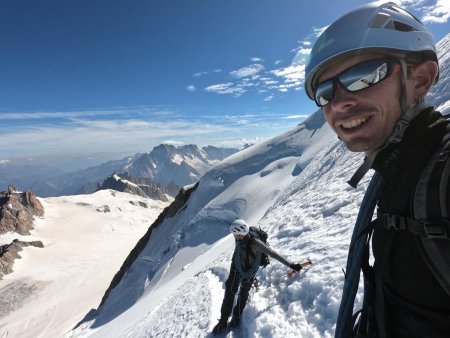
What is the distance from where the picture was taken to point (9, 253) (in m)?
97.8

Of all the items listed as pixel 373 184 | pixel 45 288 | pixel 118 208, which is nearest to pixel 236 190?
pixel 373 184

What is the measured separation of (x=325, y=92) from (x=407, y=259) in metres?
1.42

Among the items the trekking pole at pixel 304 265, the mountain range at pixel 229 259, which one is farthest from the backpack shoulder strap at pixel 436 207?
the trekking pole at pixel 304 265

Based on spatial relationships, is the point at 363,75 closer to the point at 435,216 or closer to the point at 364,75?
the point at 364,75

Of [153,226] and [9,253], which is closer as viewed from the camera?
[153,226]

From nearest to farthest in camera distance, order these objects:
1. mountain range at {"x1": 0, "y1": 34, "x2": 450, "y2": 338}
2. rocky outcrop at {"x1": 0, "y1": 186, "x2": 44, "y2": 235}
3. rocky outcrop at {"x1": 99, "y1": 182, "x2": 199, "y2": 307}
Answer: mountain range at {"x1": 0, "y1": 34, "x2": 450, "y2": 338} → rocky outcrop at {"x1": 99, "y1": 182, "x2": 199, "y2": 307} → rocky outcrop at {"x1": 0, "y1": 186, "x2": 44, "y2": 235}

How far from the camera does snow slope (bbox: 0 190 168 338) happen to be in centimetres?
6031

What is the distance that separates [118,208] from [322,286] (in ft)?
590

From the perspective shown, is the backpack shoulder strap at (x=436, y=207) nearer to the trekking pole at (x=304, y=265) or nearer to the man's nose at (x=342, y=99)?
the man's nose at (x=342, y=99)

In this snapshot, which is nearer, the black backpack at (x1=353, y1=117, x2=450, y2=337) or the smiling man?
the black backpack at (x1=353, y1=117, x2=450, y2=337)

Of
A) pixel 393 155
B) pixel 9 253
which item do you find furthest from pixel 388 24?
pixel 9 253

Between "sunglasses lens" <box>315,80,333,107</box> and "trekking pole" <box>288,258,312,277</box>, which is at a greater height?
"sunglasses lens" <box>315,80,333,107</box>

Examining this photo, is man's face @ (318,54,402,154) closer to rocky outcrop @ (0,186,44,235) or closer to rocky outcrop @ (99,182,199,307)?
rocky outcrop @ (99,182,199,307)

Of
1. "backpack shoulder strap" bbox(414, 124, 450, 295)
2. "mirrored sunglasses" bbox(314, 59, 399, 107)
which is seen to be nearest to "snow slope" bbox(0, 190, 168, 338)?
"mirrored sunglasses" bbox(314, 59, 399, 107)
